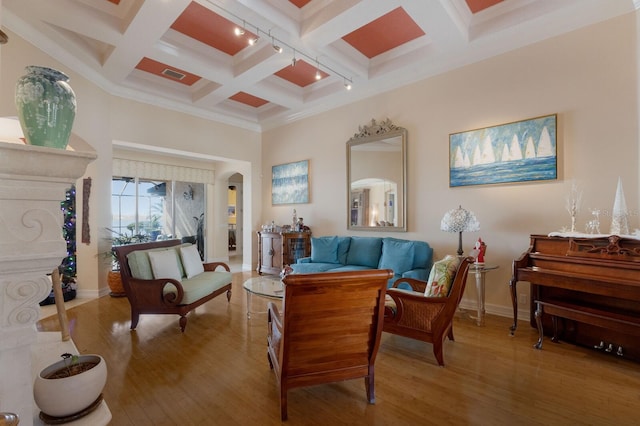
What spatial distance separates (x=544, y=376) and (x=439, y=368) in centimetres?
82

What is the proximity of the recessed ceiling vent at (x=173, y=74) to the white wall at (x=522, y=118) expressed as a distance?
3.11m

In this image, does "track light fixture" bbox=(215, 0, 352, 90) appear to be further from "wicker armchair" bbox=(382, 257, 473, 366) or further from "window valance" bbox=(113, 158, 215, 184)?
"window valance" bbox=(113, 158, 215, 184)

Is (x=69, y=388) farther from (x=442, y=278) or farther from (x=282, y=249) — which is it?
(x=282, y=249)

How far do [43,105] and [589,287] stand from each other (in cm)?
402

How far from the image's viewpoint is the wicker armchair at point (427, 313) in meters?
2.65

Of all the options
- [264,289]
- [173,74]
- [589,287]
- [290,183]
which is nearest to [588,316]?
[589,287]

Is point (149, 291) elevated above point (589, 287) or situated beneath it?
situated beneath

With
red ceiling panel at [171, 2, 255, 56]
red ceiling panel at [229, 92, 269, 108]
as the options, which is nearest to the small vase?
red ceiling panel at [171, 2, 255, 56]

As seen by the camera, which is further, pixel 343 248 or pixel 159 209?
pixel 159 209

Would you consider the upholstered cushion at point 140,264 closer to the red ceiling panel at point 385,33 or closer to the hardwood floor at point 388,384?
the hardwood floor at point 388,384

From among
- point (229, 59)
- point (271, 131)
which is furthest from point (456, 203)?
point (271, 131)

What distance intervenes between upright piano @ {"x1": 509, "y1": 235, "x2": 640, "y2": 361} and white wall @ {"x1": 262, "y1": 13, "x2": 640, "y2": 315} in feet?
2.08

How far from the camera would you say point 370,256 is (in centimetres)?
475

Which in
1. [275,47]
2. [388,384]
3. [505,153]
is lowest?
[388,384]
